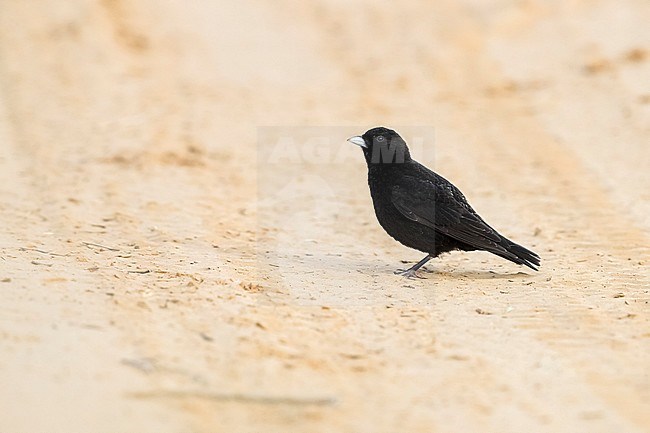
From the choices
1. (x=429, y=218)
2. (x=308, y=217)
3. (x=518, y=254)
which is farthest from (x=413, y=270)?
(x=308, y=217)

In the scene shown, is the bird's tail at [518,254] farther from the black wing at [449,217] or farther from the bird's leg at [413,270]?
the bird's leg at [413,270]

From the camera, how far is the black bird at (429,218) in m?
7.96

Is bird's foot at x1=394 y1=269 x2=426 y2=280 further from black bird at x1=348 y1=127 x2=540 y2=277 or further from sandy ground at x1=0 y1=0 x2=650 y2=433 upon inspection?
sandy ground at x1=0 y1=0 x2=650 y2=433

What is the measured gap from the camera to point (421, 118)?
15.2 metres

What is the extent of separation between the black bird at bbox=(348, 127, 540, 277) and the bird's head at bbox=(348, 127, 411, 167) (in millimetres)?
89

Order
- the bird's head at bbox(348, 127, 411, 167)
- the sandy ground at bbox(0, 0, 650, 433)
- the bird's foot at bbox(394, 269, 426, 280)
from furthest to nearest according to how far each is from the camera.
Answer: the bird's head at bbox(348, 127, 411, 167) < the bird's foot at bbox(394, 269, 426, 280) < the sandy ground at bbox(0, 0, 650, 433)

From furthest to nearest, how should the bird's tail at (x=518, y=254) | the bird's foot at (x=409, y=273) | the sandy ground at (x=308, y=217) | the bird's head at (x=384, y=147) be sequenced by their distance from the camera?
the bird's head at (x=384, y=147) < the bird's foot at (x=409, y=273) < the bird's tail at (x=518, y=254) < the sandy ground at (x=308, y=217)

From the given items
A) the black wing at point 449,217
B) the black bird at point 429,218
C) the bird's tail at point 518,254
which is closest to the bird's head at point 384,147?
the black bird at point 429,218

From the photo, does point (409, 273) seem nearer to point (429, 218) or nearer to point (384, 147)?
point (429, 218)

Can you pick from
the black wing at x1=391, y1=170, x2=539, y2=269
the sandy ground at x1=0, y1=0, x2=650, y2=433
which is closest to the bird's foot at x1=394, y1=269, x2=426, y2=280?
the sandy ground at x1=0, y1=0, x2=650, y2=433

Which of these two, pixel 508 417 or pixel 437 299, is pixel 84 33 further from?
pixel 508 417

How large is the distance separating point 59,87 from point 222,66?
321 centimetres

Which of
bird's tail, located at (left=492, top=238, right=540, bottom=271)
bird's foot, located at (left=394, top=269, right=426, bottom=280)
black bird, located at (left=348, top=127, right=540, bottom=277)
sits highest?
black bird, located at (left=348, top=127, right=540, bottom=277)

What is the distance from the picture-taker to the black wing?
7934mm
